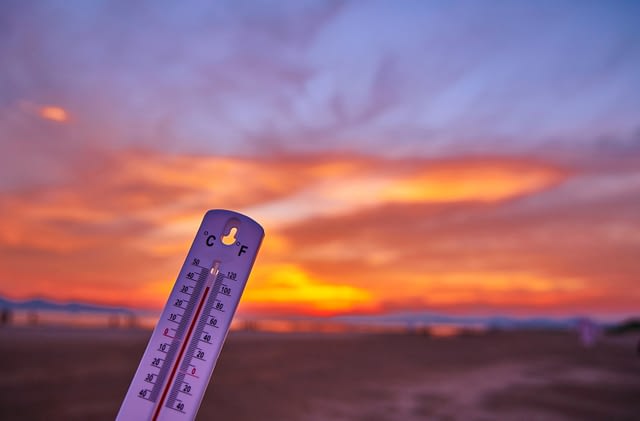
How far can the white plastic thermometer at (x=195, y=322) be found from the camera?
8.82ft

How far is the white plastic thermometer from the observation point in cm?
269

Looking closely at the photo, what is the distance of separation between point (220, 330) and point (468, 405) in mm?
10665

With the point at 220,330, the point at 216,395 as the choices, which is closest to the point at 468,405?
the point at 216,395

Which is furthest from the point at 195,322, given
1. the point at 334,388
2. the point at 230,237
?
the point at 334,388

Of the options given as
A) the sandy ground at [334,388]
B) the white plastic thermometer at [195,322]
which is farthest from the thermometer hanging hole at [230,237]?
the sandy ground at [334,388]

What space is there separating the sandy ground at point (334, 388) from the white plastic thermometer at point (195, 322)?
7.80 meters

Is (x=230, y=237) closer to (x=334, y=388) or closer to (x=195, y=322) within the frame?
(x=195, y=322)

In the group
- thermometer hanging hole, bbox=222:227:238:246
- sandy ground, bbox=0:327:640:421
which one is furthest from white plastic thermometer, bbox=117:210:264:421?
sandy ground, bbox=0:327:640:421

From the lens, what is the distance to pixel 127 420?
8.72 ft

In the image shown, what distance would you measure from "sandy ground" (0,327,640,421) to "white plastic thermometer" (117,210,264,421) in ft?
25.6

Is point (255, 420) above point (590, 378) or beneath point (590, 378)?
beneath

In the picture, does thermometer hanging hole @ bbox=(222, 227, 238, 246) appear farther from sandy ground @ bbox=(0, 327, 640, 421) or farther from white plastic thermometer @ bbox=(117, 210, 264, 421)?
sandy ground @ bbox=(0, 327, 640, 421)

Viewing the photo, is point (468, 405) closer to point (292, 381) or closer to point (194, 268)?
point (292, 381)

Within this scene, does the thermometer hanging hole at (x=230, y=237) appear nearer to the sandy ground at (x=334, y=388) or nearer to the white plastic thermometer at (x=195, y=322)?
the white plastic thermometer at (x=195, y=322)
